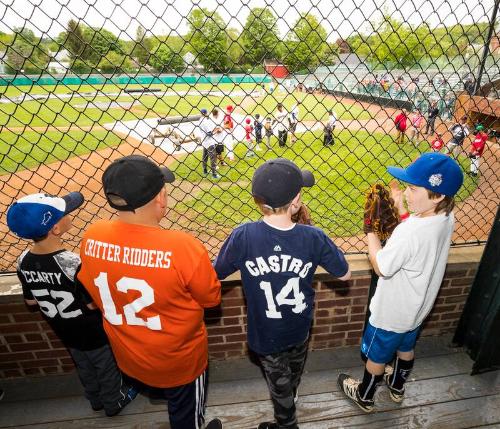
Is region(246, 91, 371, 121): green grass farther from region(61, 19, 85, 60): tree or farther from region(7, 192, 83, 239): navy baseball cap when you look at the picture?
region(7, 192, 83, 239): navy baseball cap

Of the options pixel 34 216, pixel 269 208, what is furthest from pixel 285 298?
pixel 34 216

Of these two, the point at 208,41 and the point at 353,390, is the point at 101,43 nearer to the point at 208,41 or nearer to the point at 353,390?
the point at 208,41

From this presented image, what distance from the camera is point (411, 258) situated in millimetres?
1844

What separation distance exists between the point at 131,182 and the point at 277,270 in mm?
824

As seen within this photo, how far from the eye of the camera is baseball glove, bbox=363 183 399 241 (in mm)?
2064

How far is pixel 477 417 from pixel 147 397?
7.48 ft

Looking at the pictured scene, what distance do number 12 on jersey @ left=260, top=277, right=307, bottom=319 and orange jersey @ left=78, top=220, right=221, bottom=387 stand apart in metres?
0.28

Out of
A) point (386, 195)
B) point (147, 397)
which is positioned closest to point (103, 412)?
point (147, 397)

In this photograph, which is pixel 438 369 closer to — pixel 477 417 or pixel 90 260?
pixel 477 417

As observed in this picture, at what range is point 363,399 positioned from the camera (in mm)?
2355

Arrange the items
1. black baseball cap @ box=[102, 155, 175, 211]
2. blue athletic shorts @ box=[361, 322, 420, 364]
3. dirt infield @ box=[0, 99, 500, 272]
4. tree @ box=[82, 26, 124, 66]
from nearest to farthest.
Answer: black baseball cap @ box=[102, 155, 175, 211], tree @ box=[82, 26, 124, 66], blue athletic shorts @ box=[361, 322, 420, 364], dirt infield @ box=[0, 99, 500, 272]

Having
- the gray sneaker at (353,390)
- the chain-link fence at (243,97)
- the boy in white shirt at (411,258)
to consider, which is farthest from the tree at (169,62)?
the gray sneaker at (353,390)

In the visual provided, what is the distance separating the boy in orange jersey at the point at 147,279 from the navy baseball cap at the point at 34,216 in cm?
32

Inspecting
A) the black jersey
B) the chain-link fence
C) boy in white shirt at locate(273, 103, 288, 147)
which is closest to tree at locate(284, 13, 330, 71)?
the chain-link fence
